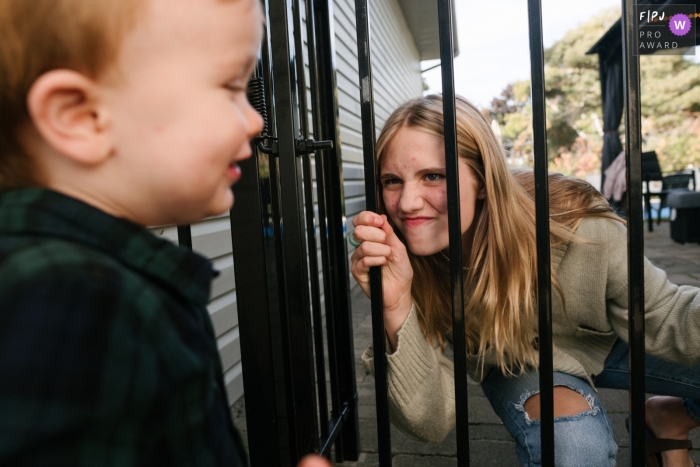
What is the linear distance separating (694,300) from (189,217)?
150 cm

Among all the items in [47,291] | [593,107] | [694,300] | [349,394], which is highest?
[593,107]

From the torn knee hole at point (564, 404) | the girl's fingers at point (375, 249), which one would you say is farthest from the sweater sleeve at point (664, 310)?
the girl's fingers at point (375, 249)

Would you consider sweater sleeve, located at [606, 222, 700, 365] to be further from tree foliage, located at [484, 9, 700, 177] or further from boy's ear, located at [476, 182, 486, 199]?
tree foliage, located at [484, 9, 700, 177]

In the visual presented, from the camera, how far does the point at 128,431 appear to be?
52 centimetres

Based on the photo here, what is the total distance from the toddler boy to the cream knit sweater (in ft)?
3.14

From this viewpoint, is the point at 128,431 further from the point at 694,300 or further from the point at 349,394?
the point at 694,300

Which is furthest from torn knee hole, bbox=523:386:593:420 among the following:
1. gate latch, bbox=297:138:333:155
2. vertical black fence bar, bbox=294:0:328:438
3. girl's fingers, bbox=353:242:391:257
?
gate latch, bbox=297:138:333:155

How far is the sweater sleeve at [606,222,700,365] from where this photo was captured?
5.12 ft

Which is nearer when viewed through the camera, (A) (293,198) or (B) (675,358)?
(A) (293,198)

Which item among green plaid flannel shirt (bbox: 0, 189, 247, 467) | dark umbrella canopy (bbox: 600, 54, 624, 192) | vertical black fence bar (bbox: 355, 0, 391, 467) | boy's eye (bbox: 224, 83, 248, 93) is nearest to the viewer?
green plaid flannel shirt (bbox: 0, 189, 247, 467)

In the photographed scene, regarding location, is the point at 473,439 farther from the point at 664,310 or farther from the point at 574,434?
the point at 664,310

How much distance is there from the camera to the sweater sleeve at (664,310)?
1561 millimetres

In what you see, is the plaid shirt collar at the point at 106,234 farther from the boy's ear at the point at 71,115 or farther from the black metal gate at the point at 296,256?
the black metal gate at the point at 296,256

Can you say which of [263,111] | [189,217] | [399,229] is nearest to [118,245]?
[189,217]
